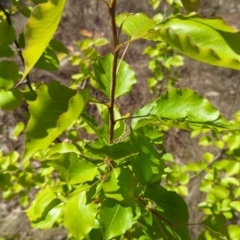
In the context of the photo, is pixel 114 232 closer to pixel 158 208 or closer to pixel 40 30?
pixel 158 208

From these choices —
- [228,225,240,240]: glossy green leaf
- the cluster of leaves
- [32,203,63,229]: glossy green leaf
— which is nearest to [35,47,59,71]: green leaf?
the cluster of leaves

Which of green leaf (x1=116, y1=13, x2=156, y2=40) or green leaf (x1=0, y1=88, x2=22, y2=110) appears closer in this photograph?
green leaf (x1=116, y1=13, x2=156, y2=40)

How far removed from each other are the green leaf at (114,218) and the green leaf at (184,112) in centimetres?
17

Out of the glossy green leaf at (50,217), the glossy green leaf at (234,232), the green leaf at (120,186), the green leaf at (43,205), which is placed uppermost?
the green leaf at (120,186)

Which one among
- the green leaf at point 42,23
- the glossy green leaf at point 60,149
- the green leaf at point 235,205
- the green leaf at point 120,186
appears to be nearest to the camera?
the green leaf at point 42,23

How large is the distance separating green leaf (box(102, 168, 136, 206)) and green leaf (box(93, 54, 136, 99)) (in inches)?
6.5

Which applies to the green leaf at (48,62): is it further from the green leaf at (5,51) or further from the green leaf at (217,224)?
the green leaf at (217,224)

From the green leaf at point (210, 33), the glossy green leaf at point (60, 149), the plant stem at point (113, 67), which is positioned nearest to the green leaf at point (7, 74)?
the glossy green leaf at point (60, 149)

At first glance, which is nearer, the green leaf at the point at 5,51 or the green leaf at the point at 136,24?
the green leaf at the point at 136,24

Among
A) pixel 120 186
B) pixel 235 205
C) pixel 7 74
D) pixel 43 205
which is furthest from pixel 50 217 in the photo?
pixel 235 205

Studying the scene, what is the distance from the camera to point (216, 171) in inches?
60.9

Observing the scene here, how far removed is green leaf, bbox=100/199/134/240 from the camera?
2.58ft

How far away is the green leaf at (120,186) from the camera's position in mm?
746

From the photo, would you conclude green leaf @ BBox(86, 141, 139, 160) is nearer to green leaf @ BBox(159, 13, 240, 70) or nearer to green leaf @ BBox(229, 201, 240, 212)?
green leaf @ BBox(159, 13, 240, 70)
